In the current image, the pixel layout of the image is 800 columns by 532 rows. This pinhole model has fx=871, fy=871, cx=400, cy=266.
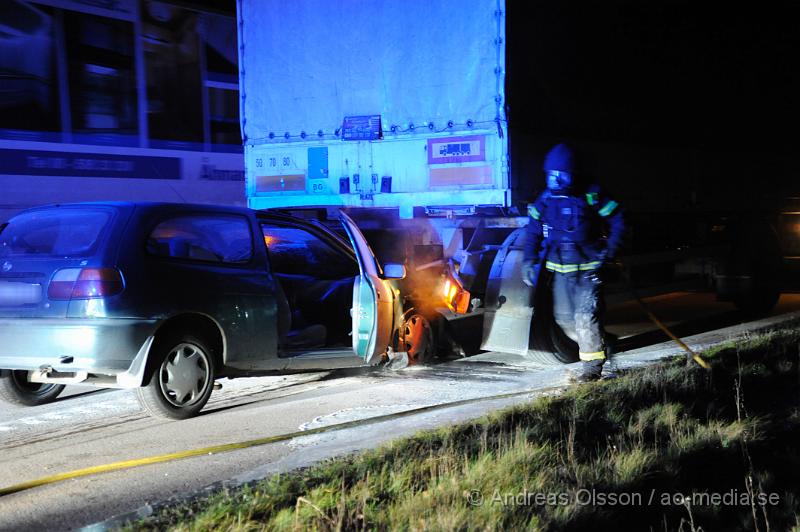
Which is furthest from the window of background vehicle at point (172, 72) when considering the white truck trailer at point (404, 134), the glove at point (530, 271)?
the glove at point (530, 271)

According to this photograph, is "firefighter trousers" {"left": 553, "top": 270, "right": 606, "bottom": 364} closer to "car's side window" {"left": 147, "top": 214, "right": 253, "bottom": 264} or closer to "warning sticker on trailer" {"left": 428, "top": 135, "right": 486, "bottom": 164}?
"warning sticker on trailer" {"left": 428, "top": 135, "right": 486, "bottom": 164}

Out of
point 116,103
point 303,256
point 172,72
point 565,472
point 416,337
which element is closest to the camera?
point 565,472

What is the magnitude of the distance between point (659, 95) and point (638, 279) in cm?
209

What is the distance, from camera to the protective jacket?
21.4ft

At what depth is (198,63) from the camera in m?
13.5

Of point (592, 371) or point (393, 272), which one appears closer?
point (592, 371)

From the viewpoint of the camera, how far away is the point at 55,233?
5.88 m

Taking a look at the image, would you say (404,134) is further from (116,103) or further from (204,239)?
(116,103)

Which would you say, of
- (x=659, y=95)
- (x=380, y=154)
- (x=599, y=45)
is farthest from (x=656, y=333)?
(x=380, y=154)

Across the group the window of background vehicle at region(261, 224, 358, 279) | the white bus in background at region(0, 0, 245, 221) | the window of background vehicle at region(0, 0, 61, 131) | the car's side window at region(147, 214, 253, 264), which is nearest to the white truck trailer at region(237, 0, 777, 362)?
the window of background vehicle at region(261, 224, 358, 279)

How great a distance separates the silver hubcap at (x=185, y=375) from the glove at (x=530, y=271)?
254cm

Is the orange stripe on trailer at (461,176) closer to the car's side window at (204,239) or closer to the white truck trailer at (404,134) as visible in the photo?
the white truck trailer at (404,134)

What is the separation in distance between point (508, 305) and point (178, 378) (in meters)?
3.00

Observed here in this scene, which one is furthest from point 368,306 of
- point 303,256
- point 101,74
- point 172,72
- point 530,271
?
point 172,72
